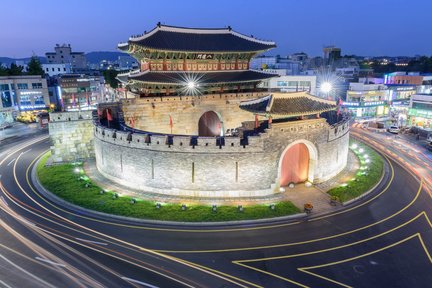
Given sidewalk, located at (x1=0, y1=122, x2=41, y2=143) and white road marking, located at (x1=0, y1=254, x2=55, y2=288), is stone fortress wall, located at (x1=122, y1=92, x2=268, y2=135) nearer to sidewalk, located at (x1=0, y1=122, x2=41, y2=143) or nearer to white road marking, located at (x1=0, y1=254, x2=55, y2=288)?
white road marking, located at (x1=0, y1=254, x2=55, y2=288)

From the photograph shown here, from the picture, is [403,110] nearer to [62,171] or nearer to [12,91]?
[62,171]

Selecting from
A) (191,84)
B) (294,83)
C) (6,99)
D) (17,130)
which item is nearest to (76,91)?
(6,99)

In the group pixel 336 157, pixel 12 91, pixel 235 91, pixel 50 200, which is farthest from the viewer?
pixel 12 91

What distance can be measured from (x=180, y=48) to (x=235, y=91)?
10.6m

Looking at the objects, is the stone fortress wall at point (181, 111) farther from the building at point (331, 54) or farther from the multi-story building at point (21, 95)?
the building at point (331, 54)

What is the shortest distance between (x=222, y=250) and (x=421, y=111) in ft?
167

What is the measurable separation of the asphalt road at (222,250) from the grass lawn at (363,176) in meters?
1.27

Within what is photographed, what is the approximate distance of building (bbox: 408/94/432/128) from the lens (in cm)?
5097

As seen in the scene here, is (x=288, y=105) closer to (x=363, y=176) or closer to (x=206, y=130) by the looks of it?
(x=363, y=176)

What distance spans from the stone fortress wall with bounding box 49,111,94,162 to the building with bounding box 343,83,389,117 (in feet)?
176

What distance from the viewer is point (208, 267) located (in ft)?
56.6

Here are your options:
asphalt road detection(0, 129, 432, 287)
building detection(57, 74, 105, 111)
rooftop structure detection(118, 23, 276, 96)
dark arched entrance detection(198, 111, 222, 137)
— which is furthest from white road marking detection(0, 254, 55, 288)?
building detection(57, 74, 105, 111)

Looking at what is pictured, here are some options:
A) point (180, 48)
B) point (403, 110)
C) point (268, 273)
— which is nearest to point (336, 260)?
point (268, 273)

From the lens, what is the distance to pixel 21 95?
66.1 metres
